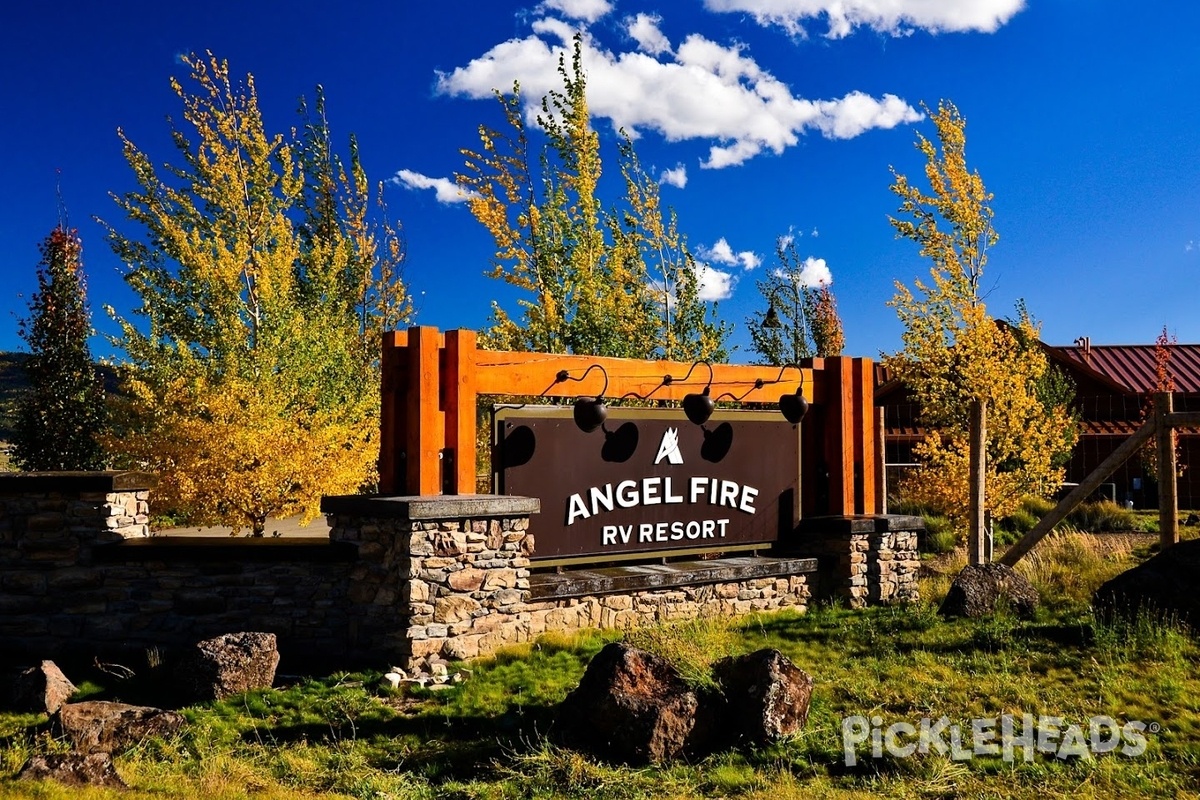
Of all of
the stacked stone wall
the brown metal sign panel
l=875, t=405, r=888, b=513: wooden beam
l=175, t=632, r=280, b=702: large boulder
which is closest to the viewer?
l=175, t=632, r=280, b=702: large boulder

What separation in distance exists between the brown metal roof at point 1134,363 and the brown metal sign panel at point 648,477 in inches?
759

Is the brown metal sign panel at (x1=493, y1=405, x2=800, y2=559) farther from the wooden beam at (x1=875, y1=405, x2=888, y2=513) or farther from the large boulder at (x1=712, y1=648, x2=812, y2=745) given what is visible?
the large boulder at (x1=712, y1=648, x2=812, y2=745)

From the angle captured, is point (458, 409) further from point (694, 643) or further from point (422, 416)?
point (694, 643)

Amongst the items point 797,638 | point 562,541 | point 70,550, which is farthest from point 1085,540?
point 70,550

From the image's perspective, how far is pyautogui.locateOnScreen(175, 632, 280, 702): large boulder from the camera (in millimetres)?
7562

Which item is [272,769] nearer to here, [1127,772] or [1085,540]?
[1127,772]

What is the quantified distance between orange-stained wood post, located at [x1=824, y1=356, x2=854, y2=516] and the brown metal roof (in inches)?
708

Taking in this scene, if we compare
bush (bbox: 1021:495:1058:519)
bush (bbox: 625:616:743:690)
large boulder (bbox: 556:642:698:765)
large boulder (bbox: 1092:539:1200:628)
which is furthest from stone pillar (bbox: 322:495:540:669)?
bush (bbox: 1021:495:1058:519)

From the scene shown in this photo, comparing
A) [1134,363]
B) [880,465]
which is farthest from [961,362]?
[1134,363]

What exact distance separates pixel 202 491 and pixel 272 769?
7544mm

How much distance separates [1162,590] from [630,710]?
646cm

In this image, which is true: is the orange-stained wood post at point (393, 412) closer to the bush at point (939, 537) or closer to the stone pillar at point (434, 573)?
the stone pillar at point (434, 573)

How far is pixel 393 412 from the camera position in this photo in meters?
→ 9.21

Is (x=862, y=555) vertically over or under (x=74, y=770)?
over
